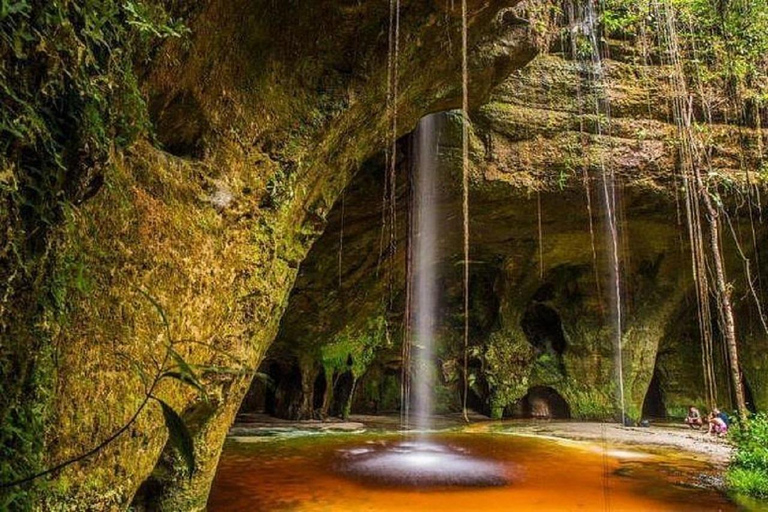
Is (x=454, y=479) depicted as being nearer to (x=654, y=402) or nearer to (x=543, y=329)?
(x=543, y=329)

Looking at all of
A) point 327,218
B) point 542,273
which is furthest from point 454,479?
point 542,273

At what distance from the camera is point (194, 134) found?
14.7ft

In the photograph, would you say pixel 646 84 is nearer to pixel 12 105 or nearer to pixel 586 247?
pixel 586 247

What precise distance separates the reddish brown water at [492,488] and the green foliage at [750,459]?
479mm

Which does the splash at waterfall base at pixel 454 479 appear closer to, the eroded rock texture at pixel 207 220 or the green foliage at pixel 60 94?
the eroded rock texture at pixel 207 220

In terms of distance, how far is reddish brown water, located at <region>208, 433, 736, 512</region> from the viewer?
573 cm

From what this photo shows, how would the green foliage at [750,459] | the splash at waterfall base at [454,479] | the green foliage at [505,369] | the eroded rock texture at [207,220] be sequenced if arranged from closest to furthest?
the eroded rock texture at [207,220] < the splash at waterfall base at [454,479] < the green foliage at [750,459] < the green foliage at [505,369]

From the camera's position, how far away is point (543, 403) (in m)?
18.0

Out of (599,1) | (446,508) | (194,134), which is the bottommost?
(446,508)

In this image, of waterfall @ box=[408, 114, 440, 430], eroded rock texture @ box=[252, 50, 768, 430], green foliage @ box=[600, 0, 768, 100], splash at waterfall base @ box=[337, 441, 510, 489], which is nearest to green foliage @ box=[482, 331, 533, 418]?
eroded rock texture @ box=[252, 50, 768, 430]

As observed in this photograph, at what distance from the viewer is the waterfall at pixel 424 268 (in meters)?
10.4

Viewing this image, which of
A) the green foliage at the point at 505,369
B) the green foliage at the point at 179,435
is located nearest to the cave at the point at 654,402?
the green foliage at the point at 505,369

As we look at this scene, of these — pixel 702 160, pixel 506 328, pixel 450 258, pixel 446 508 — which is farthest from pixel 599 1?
pixel 446 508

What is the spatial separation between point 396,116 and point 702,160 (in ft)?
27.0
